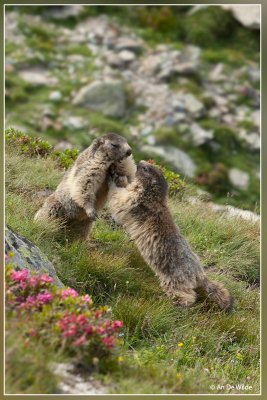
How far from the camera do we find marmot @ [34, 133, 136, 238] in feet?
29.1

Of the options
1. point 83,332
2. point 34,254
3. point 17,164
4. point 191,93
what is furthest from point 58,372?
point 191,93

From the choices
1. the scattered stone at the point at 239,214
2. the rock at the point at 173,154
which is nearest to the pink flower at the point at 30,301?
the scattered stone at the point at 239,214

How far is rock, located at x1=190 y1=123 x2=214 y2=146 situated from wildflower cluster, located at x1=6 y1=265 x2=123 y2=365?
15.0m

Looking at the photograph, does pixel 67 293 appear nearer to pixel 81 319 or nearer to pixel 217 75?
pixel 81 319

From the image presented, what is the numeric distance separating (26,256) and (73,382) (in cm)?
184

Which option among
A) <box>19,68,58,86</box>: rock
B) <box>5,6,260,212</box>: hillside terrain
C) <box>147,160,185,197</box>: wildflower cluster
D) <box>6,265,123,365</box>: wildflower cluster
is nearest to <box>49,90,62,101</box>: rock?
<box>5,6,260,212</box>: hillside terrain

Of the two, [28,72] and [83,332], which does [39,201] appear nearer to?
[83,332]

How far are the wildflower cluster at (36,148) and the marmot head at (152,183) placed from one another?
2.46 meters

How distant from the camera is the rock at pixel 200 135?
21281mm

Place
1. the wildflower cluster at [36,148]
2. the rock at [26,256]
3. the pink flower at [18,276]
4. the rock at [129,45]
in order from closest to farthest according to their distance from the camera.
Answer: the pink flower at [18,276] < the rock at [26,256] < the wildflower cluster at [36,148] < the rock at [129,45]

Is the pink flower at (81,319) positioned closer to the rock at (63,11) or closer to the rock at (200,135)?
the rock at (200,135)

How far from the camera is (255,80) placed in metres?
23.4

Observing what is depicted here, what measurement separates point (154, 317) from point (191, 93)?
633 inches

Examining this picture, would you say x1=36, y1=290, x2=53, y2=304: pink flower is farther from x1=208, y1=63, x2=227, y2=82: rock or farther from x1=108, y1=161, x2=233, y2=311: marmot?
x1=208, y1=63, x2=227, y2=82: rock
